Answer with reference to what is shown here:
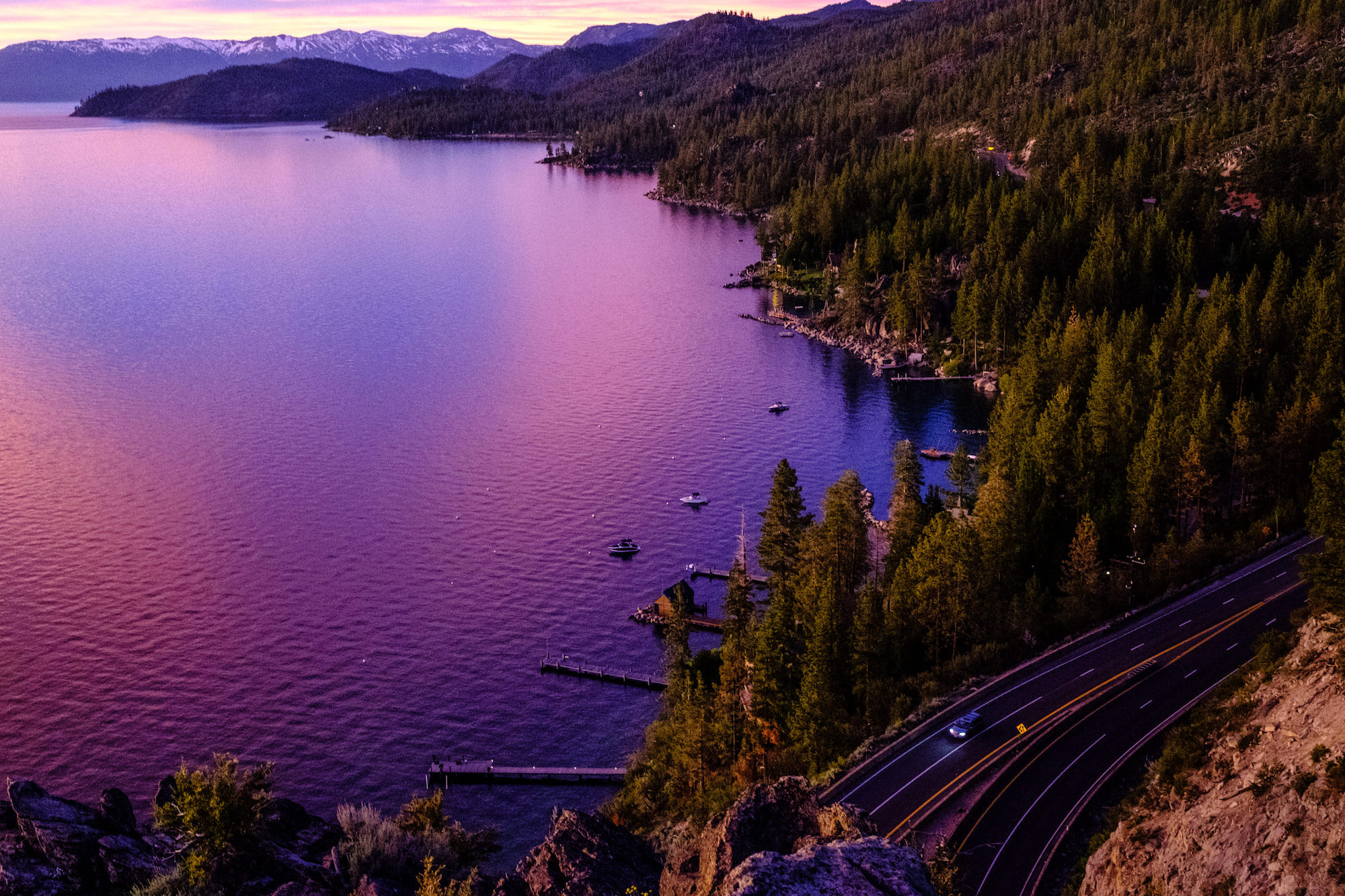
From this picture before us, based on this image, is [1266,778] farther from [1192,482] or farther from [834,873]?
[1192,482]

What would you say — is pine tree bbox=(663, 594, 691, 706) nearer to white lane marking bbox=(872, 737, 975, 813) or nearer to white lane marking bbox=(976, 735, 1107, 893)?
white lane marking bbox=(872, 737, 975, 813)

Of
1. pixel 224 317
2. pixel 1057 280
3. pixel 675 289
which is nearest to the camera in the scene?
pixel 1057 280

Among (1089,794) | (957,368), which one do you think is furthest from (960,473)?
(957,368)

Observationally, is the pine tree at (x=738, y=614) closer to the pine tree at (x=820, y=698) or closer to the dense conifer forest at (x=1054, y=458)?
the dense conifer forest at (x=1054, y=458)

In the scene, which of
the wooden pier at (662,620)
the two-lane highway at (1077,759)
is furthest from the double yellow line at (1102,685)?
the wooden pier at (662,620)

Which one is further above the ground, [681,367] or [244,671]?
[681,367]

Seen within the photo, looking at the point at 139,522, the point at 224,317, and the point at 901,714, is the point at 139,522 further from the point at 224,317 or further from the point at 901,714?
the point at 224,317

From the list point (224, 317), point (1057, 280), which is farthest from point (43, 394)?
point (1057, 280)
